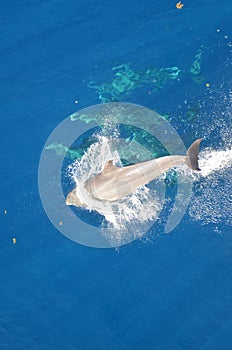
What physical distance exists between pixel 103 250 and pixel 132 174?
2.65ft

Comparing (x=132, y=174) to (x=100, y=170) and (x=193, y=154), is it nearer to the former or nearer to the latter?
(x=100, y=170)

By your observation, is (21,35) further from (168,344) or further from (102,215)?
(168,344)

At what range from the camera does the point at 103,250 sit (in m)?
4.57

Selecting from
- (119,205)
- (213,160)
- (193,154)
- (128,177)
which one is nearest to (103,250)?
(119,205)

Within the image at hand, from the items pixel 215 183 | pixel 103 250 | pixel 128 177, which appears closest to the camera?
pixel 128 177

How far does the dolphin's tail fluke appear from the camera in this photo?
14.5ft

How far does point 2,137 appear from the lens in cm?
472

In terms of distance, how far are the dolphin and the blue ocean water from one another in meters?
0.27

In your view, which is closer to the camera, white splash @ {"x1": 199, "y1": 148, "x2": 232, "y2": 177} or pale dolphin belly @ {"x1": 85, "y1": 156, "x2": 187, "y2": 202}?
pale dolphin belly @ {"x1": 85, "y1": 156, "x2": 187, "y2": 202}

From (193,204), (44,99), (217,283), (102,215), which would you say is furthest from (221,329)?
(44,99)

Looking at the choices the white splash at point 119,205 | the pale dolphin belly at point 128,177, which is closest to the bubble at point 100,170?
the white splash at point 119,205

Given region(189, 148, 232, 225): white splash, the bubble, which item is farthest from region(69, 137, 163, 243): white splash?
region(189, 148, 232, 225): white splash

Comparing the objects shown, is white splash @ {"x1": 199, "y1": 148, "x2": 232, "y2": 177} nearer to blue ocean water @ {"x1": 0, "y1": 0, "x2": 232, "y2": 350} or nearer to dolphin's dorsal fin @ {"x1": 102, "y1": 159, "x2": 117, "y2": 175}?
blue ocean water @ {"x1": 0, "y1": 0, "x2": 232, "y2": 350}

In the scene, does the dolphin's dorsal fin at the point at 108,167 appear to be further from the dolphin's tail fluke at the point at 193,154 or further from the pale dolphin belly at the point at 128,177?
the dolphin's tail fluke at the point at 193,154
